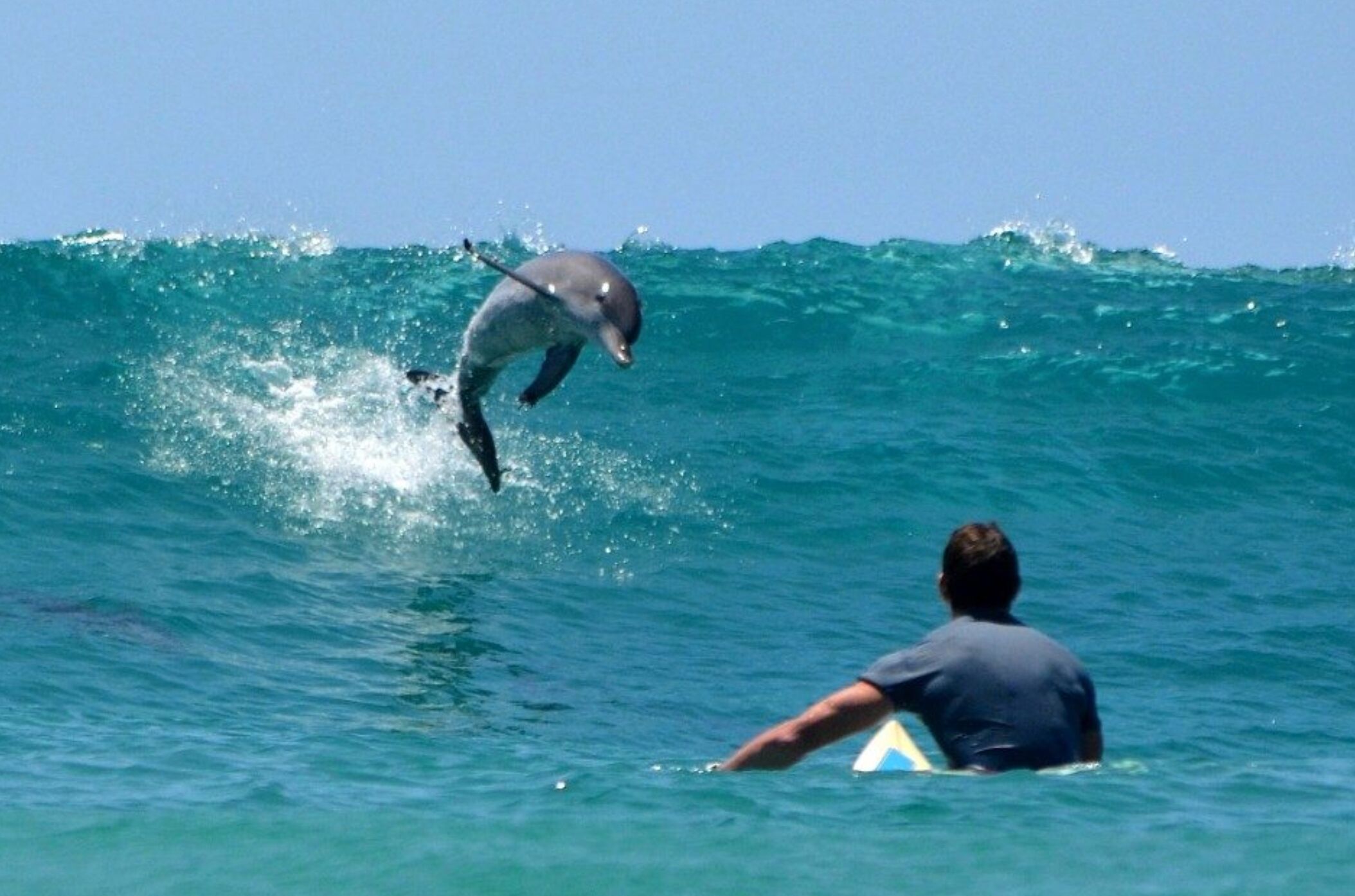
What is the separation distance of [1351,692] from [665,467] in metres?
6.82

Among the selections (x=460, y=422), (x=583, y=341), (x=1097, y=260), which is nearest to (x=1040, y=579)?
(x=460, y=422)

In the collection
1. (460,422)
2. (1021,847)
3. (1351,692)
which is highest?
(460,422)

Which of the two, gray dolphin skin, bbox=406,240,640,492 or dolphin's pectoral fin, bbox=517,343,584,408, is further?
dolphin's pectoral fin, bbox=517,343,584,408

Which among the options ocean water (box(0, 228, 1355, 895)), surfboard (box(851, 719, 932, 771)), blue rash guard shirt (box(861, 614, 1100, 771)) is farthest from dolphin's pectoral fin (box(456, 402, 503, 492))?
blue rash guard shirt (box(861, 614, 1100, 771))

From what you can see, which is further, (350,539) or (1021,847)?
(350,539)

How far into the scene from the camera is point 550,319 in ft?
29.4

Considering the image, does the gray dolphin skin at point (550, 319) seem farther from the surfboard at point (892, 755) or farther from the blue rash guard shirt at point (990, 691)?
the blue rash guard shirt at point (990, 691)

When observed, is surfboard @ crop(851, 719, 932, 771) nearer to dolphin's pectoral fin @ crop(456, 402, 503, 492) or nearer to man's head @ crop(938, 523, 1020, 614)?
man's head @ crop(938, 523, 1020, 614)

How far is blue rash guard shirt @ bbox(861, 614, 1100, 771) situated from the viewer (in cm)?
582

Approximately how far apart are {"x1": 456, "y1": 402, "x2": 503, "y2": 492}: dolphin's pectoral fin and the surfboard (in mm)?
4869

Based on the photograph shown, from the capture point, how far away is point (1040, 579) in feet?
45.5

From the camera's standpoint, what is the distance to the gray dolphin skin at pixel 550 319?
8289mm

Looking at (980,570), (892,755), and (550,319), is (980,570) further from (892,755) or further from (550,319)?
(550,319)

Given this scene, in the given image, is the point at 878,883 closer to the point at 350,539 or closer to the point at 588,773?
the point at 588,773
